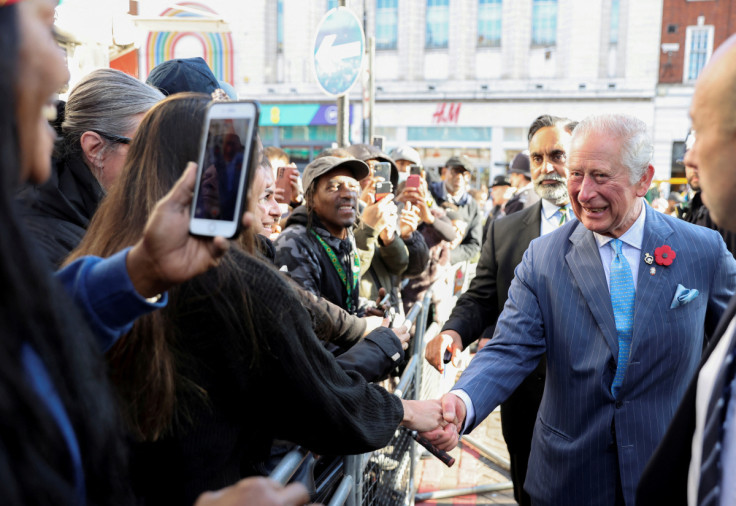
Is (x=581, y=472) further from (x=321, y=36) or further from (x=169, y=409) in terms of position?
(x=321, y=36)

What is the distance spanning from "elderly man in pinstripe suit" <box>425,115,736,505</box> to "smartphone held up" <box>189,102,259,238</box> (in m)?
1.51

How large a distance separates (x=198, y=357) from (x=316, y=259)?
1984 mm

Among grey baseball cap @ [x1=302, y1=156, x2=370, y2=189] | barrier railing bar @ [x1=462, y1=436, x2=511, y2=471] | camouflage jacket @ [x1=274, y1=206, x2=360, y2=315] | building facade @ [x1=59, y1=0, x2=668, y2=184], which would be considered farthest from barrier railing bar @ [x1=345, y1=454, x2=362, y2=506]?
building facade @ [x1=59, y1=0, x2=668, y2=184]

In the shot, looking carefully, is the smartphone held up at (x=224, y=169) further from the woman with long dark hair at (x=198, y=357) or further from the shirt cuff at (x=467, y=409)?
the shirt cuff at (x=467, y=409)

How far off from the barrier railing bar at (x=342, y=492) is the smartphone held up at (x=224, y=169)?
1.14 m

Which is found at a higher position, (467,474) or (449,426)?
(449,426)

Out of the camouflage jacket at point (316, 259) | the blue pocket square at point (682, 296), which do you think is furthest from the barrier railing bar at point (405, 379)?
the blue pocket square at point (682, 296)

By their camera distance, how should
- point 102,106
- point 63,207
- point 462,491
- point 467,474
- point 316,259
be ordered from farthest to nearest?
1. point 467,474
2. point 462,491
3. point 316,259
4. point 102,106
5. point 63,207

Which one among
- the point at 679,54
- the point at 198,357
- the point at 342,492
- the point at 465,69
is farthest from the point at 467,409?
the point at 679,54

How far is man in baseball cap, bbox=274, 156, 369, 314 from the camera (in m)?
3.31

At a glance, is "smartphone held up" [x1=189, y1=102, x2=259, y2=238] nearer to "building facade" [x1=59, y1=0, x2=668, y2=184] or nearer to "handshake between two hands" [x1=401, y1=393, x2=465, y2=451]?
"handshake between two hands" [x1=401, y1=393, x2=465, y2=451]

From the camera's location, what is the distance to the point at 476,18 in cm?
2828

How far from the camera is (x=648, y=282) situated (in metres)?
2.38

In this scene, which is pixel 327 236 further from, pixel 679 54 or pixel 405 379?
pixel 679 54
